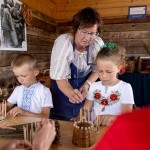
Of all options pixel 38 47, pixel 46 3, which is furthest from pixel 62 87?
pixel 46 3

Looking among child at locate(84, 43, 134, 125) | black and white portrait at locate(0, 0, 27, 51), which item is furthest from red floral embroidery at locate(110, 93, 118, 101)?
black and white portrait at locate(0, 0, 27, 51)

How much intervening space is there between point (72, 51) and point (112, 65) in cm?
34

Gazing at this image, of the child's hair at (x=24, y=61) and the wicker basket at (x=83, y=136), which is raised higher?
the child's hair at (x=24, y=61)

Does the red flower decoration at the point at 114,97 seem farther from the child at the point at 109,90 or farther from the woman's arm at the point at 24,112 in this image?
the woman's arm at the point at 24,112

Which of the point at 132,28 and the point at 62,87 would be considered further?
the point at 132,28

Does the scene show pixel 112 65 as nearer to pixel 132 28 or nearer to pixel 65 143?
pixel 65 143

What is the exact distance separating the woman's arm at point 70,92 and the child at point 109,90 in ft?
0.32

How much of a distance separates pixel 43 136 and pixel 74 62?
1108 mm

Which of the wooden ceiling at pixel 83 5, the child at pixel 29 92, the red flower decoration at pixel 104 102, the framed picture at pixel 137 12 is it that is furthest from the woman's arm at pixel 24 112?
the framed picture at pixel 137 12

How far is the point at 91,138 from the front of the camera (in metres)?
1.14

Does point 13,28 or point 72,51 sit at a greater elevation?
point 13,28

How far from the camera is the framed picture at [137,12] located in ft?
14.9

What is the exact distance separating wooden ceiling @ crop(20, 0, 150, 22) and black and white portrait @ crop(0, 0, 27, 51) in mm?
989

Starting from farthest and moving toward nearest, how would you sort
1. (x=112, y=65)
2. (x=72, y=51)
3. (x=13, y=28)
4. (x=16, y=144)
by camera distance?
(x=13, y=28) < (x=72, y=51) < (x=112, y=65) < (x=16, y=144)
